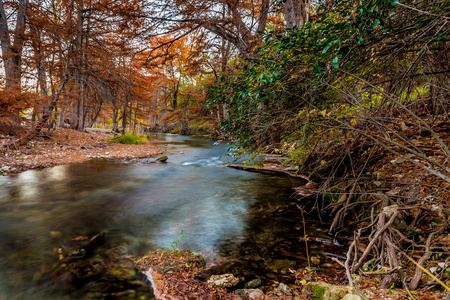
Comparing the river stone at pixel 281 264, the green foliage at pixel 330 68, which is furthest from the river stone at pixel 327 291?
the green foliage at pixel 330 68

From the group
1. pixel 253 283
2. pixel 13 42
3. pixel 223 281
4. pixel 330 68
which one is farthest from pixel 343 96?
pixel 13 42

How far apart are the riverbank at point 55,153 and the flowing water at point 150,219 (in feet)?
2.27

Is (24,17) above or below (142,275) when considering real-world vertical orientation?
above

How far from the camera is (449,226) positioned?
2355mm

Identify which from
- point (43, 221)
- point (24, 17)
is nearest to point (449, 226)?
point (43, 221)

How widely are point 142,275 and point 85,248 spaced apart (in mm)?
1081

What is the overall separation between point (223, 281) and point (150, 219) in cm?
228

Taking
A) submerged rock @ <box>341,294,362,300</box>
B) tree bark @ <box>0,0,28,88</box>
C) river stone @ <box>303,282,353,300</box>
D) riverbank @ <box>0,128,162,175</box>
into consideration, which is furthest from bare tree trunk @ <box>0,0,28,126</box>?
submerged rock @ <box>341,294,362,300</box>

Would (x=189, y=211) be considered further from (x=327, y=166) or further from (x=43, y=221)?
(x=327, y=166)

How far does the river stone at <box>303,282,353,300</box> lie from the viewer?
1.78 metres

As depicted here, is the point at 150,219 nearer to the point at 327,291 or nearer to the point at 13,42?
the point at 327,291

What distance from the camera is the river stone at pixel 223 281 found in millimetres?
2273

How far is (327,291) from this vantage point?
1.86 metres

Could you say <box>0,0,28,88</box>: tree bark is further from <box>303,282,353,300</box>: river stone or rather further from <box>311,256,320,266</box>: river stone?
<box>303,282,353,300</box>: river stone
